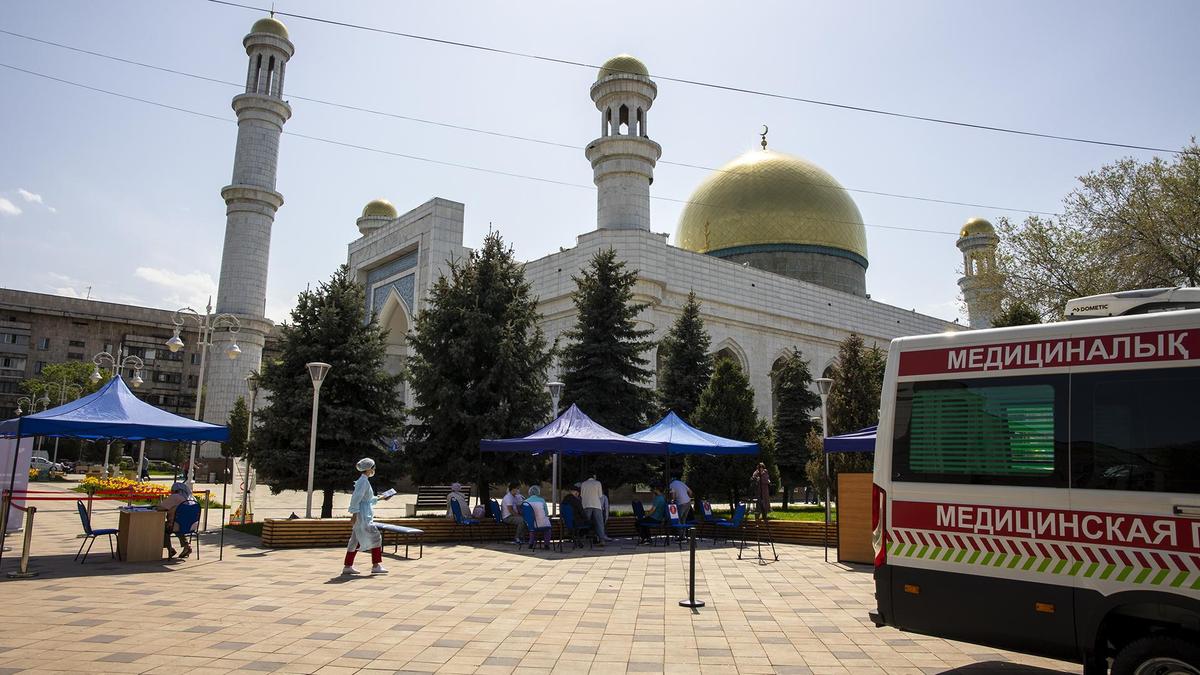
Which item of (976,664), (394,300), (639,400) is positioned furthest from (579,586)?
(394,300)

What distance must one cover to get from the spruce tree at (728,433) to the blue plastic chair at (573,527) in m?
5.58

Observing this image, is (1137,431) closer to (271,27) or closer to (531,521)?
(531,521)

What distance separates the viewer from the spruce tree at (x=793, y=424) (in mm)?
31594

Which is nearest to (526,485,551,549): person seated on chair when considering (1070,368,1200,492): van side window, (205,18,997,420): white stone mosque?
(1070,368,1200,492): van side window

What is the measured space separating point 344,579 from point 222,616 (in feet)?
8.30

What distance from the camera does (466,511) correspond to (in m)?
15.4

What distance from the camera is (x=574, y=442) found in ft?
45.6

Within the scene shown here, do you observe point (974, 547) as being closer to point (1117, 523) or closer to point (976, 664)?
point (1117, 523)

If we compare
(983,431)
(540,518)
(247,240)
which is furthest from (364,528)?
(247,240)

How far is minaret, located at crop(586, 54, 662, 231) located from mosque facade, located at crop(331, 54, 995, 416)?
2.1 inches

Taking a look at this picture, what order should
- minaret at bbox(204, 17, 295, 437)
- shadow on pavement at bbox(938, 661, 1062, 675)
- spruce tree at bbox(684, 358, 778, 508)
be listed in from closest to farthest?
shadow on pavement at bbox(938, 661, 1062, 675), spruce tree at bbox(684, 358, 778, 508), minaret at bbox(204, 17, 295, 437)

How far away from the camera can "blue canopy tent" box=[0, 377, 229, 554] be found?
10797mm

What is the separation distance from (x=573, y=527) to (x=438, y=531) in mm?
2781

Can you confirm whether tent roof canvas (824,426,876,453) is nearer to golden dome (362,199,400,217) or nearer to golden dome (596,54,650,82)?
golden dome (596,54,650,82)
